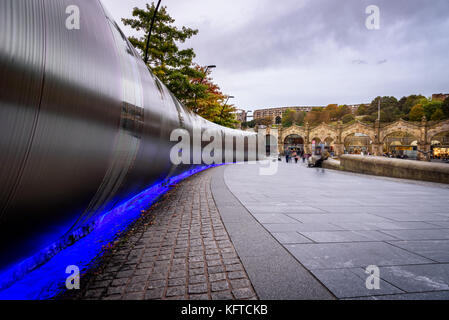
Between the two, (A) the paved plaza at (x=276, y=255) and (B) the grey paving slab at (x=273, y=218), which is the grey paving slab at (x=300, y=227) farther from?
(B) the grey paving slab at (x=273, y=218)

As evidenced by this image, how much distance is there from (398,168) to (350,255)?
11.9 m

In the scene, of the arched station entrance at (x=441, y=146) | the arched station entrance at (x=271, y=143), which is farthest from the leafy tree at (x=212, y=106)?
Result: the arched station entrance at (x=441, y=146)

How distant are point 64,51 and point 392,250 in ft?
13.1

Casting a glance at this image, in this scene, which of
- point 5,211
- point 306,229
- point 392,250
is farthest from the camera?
point 306,229

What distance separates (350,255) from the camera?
9.18 ft

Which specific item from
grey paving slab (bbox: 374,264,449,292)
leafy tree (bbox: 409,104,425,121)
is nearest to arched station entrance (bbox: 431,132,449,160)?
leafy tree (bbox: 409,104,425,121)

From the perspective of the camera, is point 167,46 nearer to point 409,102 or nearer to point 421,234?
point 421,234

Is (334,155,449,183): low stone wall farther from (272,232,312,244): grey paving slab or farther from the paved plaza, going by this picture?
(272,232,312,244): grey paving slab

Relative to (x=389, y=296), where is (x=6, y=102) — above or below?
above

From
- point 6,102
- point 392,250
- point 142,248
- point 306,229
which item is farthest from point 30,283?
Answer: point 392,250

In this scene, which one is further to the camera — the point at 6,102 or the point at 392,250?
the point at 392,250

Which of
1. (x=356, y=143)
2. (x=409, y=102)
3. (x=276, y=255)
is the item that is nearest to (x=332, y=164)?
(x=276, y=255)

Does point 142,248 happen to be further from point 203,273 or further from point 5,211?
point 5,211

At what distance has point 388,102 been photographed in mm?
107938
